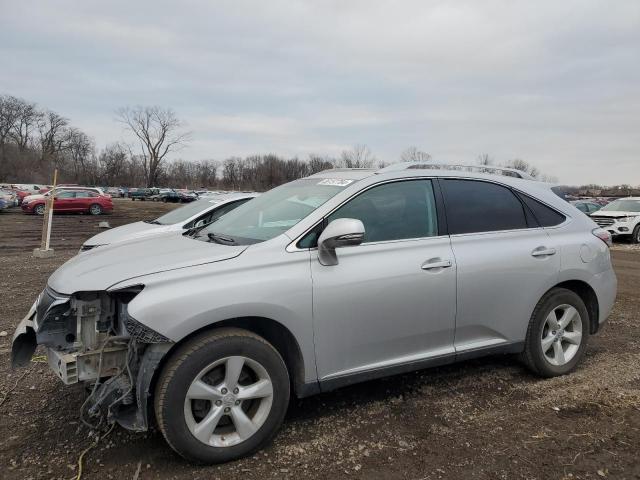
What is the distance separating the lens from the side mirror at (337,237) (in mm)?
2943

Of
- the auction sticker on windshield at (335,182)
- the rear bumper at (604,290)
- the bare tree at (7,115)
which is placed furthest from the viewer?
the bare tree at (7,115)

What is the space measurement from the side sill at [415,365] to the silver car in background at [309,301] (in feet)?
0.04

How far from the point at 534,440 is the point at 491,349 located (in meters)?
0.80

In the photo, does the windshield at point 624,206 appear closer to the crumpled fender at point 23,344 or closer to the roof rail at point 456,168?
the roof rail at point 456,168

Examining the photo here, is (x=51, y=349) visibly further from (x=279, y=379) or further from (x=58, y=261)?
(x=58, y=261)

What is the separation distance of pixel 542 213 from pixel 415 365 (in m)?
1.82

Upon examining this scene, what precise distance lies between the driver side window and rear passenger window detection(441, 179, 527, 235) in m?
0.18

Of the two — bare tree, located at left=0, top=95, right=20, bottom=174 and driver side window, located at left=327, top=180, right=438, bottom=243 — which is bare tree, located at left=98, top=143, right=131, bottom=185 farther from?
driver side window, located at left=327, top=180, right=438, bottom=243

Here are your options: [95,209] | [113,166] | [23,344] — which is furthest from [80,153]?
[23,344]

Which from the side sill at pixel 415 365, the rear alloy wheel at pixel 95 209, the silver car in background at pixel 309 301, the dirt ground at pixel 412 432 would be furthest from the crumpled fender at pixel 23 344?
the rear alloy wheel at pixel 95 209

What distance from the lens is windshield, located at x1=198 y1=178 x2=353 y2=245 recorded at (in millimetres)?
3322

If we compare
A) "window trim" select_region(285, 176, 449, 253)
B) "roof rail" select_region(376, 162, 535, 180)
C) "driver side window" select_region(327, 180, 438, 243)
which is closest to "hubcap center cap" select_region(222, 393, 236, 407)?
"window trim" select_region(285, 176, 449, 253)

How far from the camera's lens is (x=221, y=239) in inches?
135

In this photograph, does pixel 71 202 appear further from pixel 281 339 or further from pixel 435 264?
pixel 435 264
